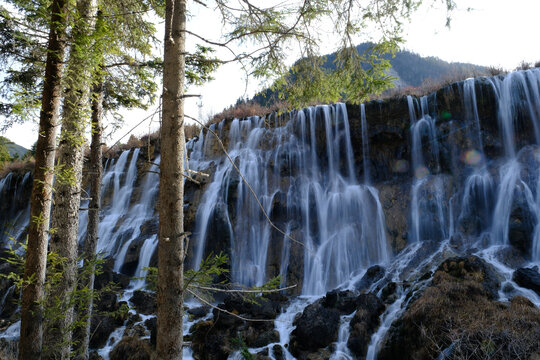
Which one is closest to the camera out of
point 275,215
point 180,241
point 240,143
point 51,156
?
point 180,241

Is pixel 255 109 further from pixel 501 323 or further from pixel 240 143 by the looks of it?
pixel 501 323

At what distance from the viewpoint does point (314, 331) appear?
336 inches

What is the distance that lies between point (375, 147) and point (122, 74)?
42.2 ft

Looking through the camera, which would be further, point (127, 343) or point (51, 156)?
point (127, 343)

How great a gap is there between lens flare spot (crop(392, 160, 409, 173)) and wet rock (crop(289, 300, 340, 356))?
911 cm

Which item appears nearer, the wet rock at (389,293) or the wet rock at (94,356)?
the wet rock at (94,356)

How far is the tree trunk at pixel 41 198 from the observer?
3.39 metres

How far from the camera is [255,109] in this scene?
2350 centimetres

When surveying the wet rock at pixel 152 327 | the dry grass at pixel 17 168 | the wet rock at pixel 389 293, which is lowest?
the wet rock at pixel 152 327

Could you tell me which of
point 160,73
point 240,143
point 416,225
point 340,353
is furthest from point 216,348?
point 240,143

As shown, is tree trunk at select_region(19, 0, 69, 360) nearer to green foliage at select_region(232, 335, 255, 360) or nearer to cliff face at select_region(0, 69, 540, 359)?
green foliage at select_region(232, 335, 255, 360)

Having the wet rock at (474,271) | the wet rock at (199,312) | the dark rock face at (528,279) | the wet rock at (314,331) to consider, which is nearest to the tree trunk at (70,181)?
the wet rock at (314,331)

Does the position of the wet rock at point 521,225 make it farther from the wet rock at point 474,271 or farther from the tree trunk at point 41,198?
the tree trunk at point 41,198

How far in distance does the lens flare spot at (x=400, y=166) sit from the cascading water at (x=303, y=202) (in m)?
1.76
